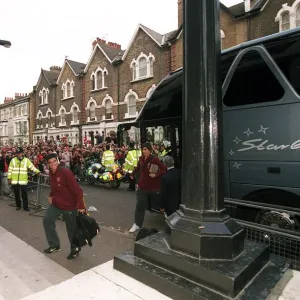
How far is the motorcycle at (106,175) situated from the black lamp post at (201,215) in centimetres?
1030

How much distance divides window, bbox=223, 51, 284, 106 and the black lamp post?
8.97 feet

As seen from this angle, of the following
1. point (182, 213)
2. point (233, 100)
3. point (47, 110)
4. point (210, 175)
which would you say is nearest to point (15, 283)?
point (182, 213)

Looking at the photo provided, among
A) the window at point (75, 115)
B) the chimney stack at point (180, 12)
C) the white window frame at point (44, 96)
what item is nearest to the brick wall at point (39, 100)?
the white window frame at point (44, 96)

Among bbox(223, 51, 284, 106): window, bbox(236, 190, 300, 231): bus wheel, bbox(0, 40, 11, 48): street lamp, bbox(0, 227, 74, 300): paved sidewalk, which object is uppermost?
bbox(0, 40, 11, 48): street lamp

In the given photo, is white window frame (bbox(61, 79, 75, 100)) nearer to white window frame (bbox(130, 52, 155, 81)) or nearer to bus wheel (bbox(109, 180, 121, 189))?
white window frame (bbox(130, 52, 155, 81))

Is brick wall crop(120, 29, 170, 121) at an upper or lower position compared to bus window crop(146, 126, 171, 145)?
upper

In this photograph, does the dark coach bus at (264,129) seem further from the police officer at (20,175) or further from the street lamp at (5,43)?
the street lamp at (5,43)

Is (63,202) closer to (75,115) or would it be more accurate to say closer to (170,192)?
(170,192)

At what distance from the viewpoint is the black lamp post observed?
1.71m

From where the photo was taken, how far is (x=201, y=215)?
71.5 inches

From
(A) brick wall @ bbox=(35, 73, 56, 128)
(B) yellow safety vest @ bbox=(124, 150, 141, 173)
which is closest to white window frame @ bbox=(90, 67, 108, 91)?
(A) brick wall @ bbox=(35, 73, 56, 128)

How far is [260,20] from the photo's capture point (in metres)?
17.3

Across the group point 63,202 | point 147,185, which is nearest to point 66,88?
point 147,185

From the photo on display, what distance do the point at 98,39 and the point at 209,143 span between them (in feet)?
99.5
